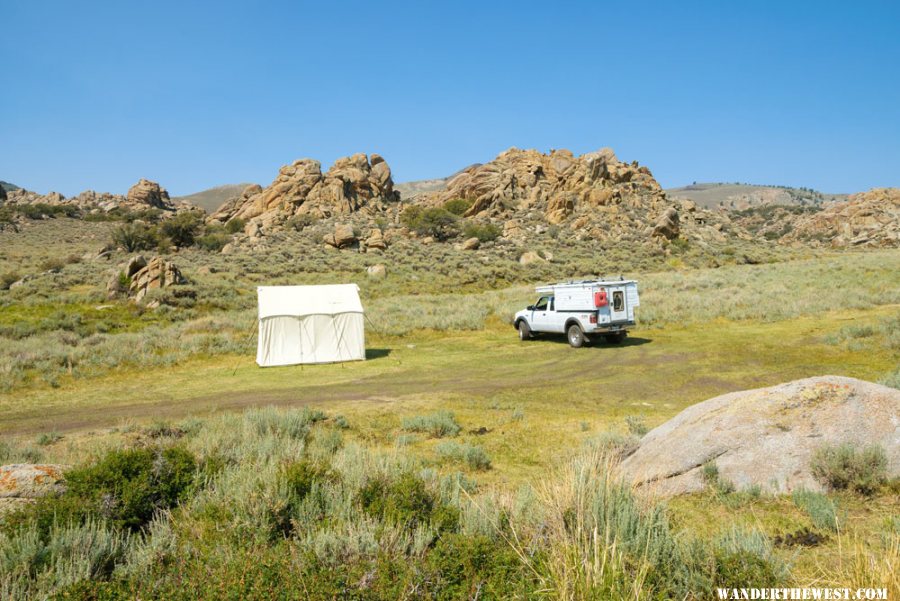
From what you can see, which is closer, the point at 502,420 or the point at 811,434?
the point at 811,434

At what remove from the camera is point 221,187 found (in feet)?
610

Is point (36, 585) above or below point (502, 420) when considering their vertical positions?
above

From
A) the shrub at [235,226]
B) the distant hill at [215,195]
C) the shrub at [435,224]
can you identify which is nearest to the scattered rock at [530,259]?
the shrub at [435,224]

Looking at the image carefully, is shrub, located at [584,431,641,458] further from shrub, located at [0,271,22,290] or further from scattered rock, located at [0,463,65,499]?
shrub, located at [0,271,22,290]

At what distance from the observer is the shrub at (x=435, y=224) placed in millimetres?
62156

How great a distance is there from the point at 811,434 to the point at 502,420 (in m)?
5.71

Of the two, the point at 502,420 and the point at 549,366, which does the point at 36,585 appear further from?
the point at 549,366

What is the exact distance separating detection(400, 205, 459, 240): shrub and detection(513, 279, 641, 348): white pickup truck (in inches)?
1669

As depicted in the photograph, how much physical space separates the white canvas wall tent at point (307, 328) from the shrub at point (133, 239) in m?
39.5

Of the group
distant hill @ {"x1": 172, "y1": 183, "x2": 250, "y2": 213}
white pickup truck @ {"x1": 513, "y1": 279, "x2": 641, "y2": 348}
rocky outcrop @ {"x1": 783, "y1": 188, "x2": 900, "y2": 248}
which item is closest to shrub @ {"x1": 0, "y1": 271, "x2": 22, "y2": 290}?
white pickup truck @ {"x1": 513, "y1": 279, "x2": 641, "y2": 348}

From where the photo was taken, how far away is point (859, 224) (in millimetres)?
79750

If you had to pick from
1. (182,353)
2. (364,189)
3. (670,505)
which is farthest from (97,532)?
(364,189)

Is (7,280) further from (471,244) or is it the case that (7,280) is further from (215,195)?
(215,195)

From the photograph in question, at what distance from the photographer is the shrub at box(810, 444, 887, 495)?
5566mm
